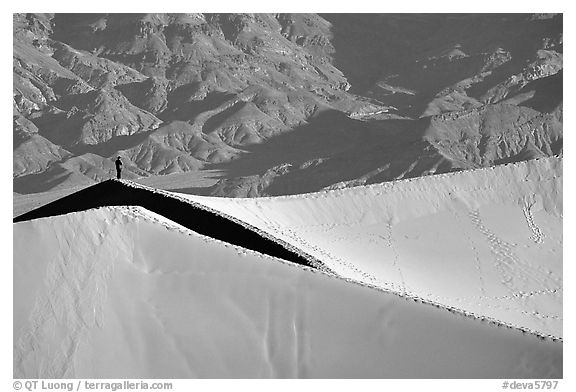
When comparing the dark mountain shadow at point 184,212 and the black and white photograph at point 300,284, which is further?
the dark mountain shadow at point 184,212

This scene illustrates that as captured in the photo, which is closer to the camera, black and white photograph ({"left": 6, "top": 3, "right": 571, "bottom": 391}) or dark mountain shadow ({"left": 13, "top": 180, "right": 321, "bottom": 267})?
black and white photograph ({"left": 6, "top": 3, "right": 571, "bottom": 391})

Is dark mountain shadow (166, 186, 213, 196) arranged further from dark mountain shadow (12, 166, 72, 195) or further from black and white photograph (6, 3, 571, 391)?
black and white photograph (6, 3, 571, 391)

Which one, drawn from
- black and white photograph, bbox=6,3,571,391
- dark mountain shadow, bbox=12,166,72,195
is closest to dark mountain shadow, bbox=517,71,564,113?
dark mountain shadow, bbox=12,166,72,195

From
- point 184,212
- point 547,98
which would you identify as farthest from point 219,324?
point 547,98

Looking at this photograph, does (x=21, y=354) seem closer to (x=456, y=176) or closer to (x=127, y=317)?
(x=127, y=317)

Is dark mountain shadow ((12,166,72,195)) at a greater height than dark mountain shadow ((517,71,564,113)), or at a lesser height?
lesser

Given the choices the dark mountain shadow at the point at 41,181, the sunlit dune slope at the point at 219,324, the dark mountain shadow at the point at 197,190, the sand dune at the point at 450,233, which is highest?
the sunlit dune slope at the point at 219,324

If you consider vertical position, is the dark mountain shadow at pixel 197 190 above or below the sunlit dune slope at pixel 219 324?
below

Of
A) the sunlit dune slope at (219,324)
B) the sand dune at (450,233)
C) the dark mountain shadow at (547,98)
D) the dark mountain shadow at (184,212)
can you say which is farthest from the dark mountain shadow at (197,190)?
the sunlit dune slope at (219,324)

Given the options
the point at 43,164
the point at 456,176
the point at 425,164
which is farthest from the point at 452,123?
the point at 456,176

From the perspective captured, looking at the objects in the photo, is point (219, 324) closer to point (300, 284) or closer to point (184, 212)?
point (300, 284)

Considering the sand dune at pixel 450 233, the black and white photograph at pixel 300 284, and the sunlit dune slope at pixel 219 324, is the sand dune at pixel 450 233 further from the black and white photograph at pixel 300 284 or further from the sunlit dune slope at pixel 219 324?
the sunlit dune slope at pixel 219 324
